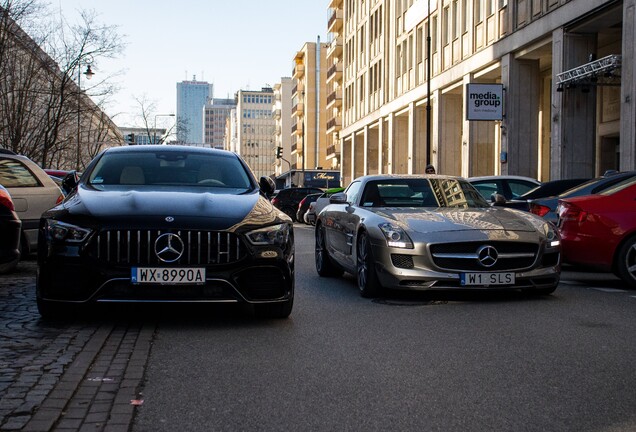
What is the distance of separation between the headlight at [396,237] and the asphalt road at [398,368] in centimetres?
62

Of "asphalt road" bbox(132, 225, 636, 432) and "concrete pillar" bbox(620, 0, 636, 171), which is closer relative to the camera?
"asphalt road" bbox(132, 225, 636, 432)

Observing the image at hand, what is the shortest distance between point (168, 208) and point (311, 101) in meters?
112

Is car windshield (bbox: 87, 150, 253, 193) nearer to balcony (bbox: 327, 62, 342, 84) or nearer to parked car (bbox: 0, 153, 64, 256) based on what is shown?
parked car (bbox: 0, 153, 64, 256)

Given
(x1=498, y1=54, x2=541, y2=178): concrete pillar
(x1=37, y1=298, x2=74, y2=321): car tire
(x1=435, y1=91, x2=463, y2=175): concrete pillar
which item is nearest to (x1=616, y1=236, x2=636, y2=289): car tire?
(x1=37, y1=298, x2=74, y2=321): car tire

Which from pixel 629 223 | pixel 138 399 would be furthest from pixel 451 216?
pixel 138 399

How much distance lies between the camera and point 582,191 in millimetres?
11969

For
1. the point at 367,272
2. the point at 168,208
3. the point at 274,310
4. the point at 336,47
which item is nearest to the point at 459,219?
the point at 367,272

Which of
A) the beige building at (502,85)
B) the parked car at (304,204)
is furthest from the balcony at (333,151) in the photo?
the parked car at (304,204)

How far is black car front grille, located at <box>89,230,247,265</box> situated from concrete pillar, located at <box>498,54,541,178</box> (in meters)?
28.8

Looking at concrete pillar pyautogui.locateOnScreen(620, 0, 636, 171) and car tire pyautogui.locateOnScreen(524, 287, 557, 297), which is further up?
concrete pillar pyautogui.locateOnScreen(620, 0, 636, 171)

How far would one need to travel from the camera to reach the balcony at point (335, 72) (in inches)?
3447

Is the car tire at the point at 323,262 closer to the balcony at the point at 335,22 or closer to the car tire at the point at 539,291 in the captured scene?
the car tire at the point at 539,291

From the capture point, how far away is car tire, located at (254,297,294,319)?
776 cm

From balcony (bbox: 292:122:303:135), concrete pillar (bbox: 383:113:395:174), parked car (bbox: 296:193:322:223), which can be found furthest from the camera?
balcony (bbox: 292:122:303:135)
